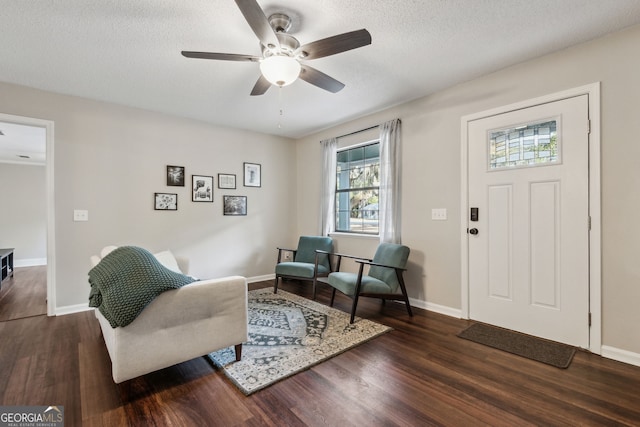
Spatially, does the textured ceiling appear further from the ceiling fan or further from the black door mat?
the black door mat

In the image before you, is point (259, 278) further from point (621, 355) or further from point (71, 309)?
point (621, 355)

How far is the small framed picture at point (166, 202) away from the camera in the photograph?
3.78 m

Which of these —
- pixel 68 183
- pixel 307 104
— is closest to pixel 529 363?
pixel 307 104

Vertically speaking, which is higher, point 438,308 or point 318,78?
point 318,78

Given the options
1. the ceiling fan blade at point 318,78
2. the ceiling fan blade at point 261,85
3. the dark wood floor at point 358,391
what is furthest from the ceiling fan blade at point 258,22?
the dark wood floor at point 358,391

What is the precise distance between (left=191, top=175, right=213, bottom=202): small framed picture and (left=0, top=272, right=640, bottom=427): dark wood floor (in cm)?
215

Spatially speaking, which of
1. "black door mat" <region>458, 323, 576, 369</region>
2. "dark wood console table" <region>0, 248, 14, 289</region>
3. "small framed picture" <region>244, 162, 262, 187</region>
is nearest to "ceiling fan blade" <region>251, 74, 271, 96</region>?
"small framed picture" <region>244, 162, 262, 187</region>

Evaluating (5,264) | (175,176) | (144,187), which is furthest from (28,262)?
(175,176)

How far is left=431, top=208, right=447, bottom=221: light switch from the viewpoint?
313cm

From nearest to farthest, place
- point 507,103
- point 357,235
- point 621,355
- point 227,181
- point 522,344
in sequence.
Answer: point 621,355
point 522,344
point 507,103
point 357,235
point 227,181

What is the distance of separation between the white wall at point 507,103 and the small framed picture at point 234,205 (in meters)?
1.60

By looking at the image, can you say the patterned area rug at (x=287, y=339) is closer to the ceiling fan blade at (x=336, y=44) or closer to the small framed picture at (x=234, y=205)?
the small framed picture at (x=234, y=205)

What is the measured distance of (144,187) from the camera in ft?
12.1

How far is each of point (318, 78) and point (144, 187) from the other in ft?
8.99
